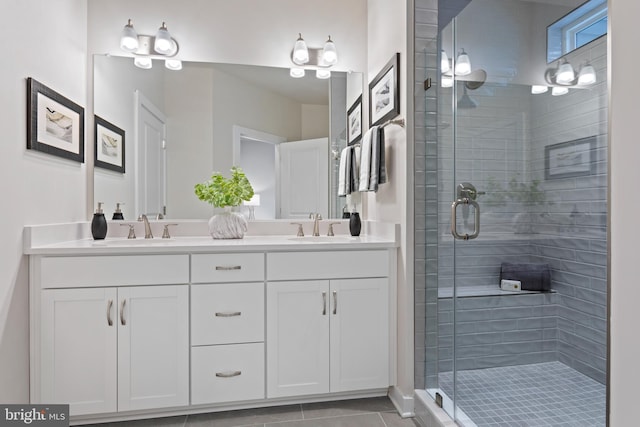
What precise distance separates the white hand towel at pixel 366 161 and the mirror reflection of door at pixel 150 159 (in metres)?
1.29

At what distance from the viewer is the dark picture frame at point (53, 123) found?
5.78 ft

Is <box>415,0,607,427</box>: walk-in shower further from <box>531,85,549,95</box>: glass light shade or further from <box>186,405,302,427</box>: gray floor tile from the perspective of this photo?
<box>186,405,302,427</box>: gray floor tile

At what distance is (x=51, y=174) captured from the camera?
1945mm

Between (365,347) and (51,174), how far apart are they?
6.16ft

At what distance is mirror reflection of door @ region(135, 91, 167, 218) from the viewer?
2.43 meters

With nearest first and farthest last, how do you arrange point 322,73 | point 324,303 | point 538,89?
point 538,89 → point 324,303 → point 322,73

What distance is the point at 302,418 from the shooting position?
1891 mm

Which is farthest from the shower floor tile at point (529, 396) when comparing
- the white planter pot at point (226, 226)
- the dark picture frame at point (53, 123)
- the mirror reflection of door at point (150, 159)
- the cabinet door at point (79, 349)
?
the dark picture frame at point (53, 123)

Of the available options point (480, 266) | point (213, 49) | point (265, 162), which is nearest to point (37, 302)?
point (265, 162)

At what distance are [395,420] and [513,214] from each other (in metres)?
1.16

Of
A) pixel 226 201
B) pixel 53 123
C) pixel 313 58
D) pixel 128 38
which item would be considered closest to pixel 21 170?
pixel 53 123

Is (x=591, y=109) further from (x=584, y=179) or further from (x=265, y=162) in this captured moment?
(x=265, y=162)

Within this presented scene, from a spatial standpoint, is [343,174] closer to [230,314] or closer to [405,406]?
[230,314]

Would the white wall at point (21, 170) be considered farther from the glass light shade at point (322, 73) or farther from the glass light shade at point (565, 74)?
the glass light shade at point (565, 74)
